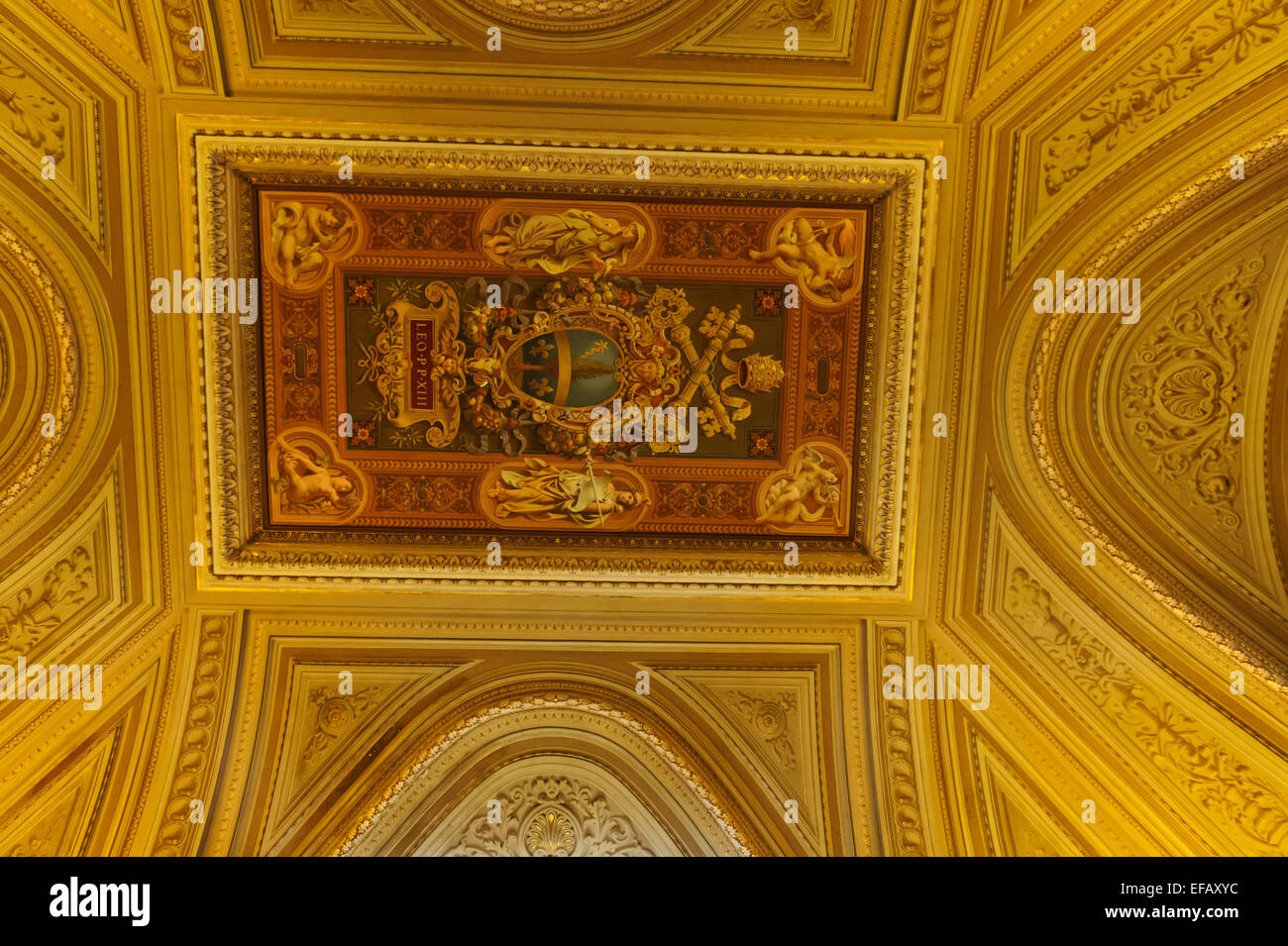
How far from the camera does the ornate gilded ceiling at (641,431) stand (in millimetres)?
7113

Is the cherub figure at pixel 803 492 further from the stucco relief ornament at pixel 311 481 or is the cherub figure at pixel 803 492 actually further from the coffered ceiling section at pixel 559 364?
the stucco relief ornament at pixel 311 481

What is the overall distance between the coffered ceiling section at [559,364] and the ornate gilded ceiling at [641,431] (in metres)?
0.04

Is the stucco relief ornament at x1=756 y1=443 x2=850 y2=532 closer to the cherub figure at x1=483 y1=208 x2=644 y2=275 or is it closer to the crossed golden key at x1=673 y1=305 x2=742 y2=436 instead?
the crossed golden key at x1=673 y1=305 x2=742 y2=436

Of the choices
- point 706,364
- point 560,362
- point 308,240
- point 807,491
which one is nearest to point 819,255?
point 706,364

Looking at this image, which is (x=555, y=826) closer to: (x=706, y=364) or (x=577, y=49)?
(x=706, y=364)

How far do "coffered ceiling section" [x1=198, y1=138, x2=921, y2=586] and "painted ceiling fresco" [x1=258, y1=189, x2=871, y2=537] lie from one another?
0.02m

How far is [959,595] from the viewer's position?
8.39 m

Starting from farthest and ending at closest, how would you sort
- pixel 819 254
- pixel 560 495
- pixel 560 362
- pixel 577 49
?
1. pixel 560 495
2. pixel 560 362
3. pixel 819 254
4. pixel 577 49

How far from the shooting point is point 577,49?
7.18 meters

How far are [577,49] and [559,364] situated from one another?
104 inches

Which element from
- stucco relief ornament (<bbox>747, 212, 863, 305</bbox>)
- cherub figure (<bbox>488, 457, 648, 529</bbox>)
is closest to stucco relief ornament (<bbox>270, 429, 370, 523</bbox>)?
cherub figure (<bbox>488, 457, 648, 529</bbox>)

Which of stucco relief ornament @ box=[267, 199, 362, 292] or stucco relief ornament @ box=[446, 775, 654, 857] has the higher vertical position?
stucco relief ornament @ box=[267, 199, 362, 292]

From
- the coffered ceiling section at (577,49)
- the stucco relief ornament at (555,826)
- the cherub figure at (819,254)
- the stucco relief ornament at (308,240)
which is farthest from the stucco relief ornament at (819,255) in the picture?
the stucco relief ornament at (555,826)

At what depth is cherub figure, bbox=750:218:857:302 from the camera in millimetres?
7879
